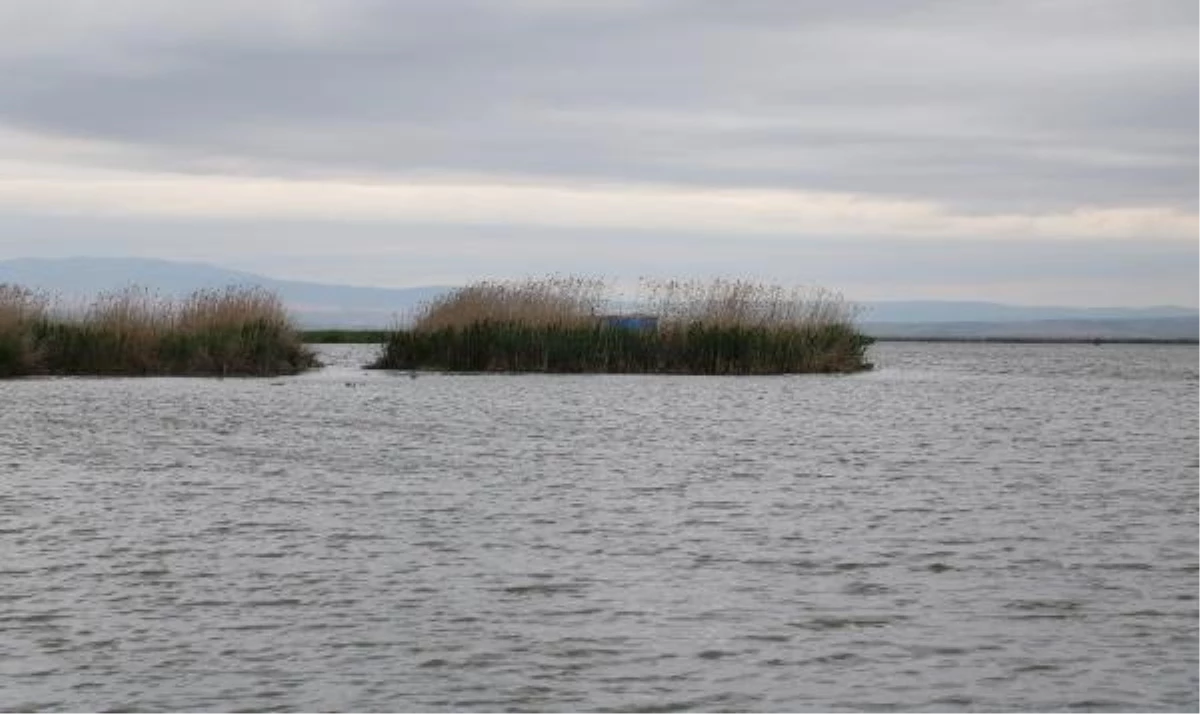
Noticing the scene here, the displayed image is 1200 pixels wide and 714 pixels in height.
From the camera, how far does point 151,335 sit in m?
46.4

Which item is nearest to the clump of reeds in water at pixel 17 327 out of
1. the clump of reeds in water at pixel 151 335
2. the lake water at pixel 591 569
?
the clump of reeds in water at pixel 151 335

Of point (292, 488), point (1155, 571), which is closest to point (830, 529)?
point (1155, 571)

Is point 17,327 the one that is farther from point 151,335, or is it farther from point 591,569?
point 591,569

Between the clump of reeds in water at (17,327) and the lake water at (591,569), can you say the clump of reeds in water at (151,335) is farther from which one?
the lake water at (591,569)

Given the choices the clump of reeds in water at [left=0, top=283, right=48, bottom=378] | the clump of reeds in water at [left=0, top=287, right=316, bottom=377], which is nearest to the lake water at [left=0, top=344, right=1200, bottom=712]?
the clump of reeds in water at [left=0, top=283, right=48, bottom=378]

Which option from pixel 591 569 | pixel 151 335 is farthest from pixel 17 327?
pixel 591 569

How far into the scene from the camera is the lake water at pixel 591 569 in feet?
34.2

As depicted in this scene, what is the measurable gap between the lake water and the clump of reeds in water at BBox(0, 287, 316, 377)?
48.8ft

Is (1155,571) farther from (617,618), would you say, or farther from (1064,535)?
(617,618)

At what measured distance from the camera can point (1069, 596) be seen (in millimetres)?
13211

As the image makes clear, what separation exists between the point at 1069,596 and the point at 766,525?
4615 millimetres

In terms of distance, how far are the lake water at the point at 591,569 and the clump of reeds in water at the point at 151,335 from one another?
14.9 metres

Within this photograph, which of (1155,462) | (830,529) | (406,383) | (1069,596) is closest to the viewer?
(1069,596)

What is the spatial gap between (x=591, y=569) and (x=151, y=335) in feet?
112
